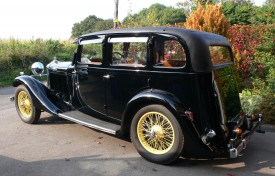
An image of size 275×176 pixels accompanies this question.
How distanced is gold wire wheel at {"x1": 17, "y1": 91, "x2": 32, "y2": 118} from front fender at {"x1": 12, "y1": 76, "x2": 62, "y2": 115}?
0.91ft

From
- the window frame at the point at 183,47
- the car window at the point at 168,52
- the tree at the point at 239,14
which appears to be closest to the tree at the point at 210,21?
the car window at the point at 168,52

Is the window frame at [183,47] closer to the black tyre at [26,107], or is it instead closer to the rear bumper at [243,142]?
the rear bumper at [243,142]

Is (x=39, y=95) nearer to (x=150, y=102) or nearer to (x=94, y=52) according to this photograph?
(x=94, y=52)

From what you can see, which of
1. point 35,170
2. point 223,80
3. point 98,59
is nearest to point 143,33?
point 98,59

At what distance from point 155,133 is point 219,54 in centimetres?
160

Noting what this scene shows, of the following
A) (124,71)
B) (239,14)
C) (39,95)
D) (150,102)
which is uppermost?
(239,14)

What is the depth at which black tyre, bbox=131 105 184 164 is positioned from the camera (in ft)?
12.6

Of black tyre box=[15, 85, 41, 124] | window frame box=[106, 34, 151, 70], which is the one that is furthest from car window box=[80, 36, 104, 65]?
black tyre box=[15, 85, 41, 124]

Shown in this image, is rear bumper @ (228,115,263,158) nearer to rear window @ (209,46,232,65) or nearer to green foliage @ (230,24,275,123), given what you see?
rear window @ (209,46,232,65)

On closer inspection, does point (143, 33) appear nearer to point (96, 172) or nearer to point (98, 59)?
point (98, 59)

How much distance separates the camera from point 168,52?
13.9 ft

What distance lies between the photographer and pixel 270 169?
A: 390 cm

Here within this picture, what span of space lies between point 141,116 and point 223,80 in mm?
1315

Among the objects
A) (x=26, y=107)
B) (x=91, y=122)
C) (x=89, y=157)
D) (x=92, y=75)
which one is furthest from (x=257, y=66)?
(x=26, y=107)
